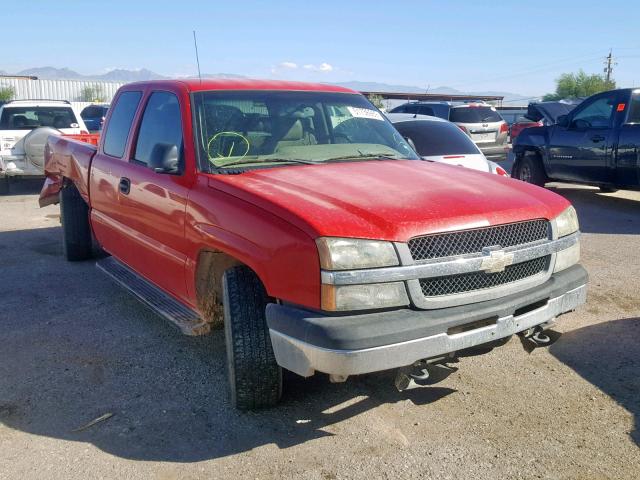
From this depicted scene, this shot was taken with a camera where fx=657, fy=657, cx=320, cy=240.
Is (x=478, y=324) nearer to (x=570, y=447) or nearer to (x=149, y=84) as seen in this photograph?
(x=570, y=447)

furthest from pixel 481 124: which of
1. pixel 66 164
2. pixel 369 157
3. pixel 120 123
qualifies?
pixel 369 157

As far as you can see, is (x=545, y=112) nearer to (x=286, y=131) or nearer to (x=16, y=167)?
(x=16, y=167)

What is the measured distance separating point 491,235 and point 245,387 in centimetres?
154

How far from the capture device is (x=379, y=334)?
2.97 metres

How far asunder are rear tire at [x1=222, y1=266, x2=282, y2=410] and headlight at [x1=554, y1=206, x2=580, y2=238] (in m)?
1.72

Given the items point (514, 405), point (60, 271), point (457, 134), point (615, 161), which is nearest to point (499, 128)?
point (615, 161)

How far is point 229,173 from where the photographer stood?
395cm

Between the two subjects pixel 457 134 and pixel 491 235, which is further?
pixel 457 134

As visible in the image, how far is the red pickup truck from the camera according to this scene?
3041 millimetres

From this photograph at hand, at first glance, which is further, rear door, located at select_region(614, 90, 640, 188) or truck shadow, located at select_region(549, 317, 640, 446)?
rear door, located at select_region(614, 90, 640, 188)

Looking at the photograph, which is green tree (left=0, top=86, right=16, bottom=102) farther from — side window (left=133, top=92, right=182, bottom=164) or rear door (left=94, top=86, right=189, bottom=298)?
side window (left=133, top=92, right=182, bottom=164)

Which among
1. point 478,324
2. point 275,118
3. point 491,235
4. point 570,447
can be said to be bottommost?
point 570,447

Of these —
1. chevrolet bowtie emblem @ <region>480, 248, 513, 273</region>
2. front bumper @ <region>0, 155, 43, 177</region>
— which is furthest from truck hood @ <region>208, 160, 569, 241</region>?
front bumper @ <region>0, 155, 43, 177</region>

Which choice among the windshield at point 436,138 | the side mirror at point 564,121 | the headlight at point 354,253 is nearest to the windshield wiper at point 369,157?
the headlight at point 354,253
